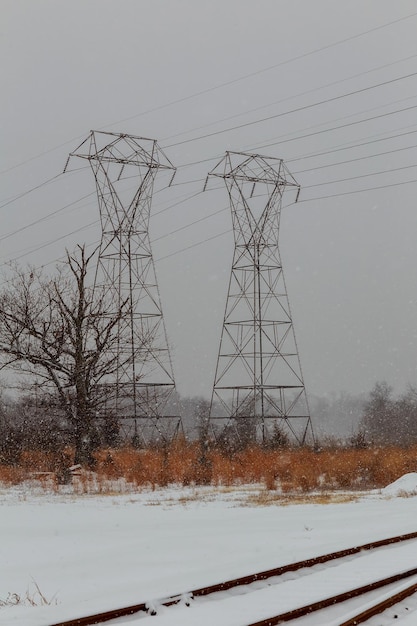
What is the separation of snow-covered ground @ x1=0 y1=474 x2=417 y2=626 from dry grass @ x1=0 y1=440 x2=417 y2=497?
2370mm

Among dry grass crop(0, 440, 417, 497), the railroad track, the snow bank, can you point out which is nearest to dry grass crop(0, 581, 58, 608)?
the railroad track

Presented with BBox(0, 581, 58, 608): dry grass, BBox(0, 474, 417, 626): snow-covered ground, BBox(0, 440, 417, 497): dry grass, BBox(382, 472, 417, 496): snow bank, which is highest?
BBox(0, 440, 417, 497): dry grass

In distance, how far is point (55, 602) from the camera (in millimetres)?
7523

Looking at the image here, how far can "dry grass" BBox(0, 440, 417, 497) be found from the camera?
74.9 feet

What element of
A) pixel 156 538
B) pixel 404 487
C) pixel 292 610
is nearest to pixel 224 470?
pixel 404 487

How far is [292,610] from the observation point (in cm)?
654

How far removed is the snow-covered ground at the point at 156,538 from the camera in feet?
26.1

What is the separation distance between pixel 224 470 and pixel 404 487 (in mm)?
5790

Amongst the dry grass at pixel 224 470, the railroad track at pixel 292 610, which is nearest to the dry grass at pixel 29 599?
the railroad track at pixel 292 610

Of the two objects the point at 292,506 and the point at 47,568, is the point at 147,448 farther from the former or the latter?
the point at 47,568

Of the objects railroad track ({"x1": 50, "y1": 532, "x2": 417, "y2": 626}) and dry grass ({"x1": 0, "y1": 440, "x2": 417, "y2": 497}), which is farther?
dry grass ({"x1": 0, "y1": 440, "x2": 417, "y2": 497})

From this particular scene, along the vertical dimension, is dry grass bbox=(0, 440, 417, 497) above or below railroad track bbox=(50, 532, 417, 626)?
above

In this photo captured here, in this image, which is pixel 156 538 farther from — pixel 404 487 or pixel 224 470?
pixel 224 470

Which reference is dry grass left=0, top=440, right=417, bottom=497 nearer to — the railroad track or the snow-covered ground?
the snow-covered ground
